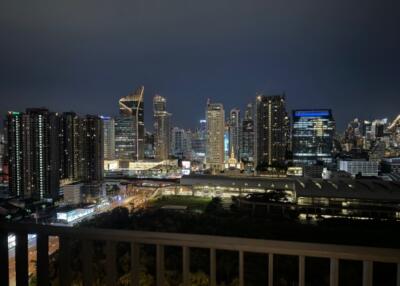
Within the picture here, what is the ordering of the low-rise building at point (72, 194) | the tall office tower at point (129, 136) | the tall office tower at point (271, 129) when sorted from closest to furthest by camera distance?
the low-rise building at point (72, 194) → the tall office tower at point (271, 129) → the tall office tower at point (129, 136)

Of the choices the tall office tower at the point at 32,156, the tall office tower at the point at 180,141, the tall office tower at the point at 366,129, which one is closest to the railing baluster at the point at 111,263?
the tall office tower at the point at 32,156

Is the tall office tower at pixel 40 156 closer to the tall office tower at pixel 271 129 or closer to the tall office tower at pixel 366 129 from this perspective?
the tall office tower at pixel 271 129

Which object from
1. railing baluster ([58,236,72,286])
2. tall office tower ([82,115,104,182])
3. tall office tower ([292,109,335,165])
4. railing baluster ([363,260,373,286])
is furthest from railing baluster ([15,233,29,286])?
tall office tower ([292,109,335,165])

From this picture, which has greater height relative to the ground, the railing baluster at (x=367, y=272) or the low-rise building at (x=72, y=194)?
the railing baluster at (x=367, y=272)

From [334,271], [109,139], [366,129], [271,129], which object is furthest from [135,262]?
[366,129]

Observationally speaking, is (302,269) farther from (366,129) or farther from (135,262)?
(366,129)

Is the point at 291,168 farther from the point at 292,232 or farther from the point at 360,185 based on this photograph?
the point at 292,232
